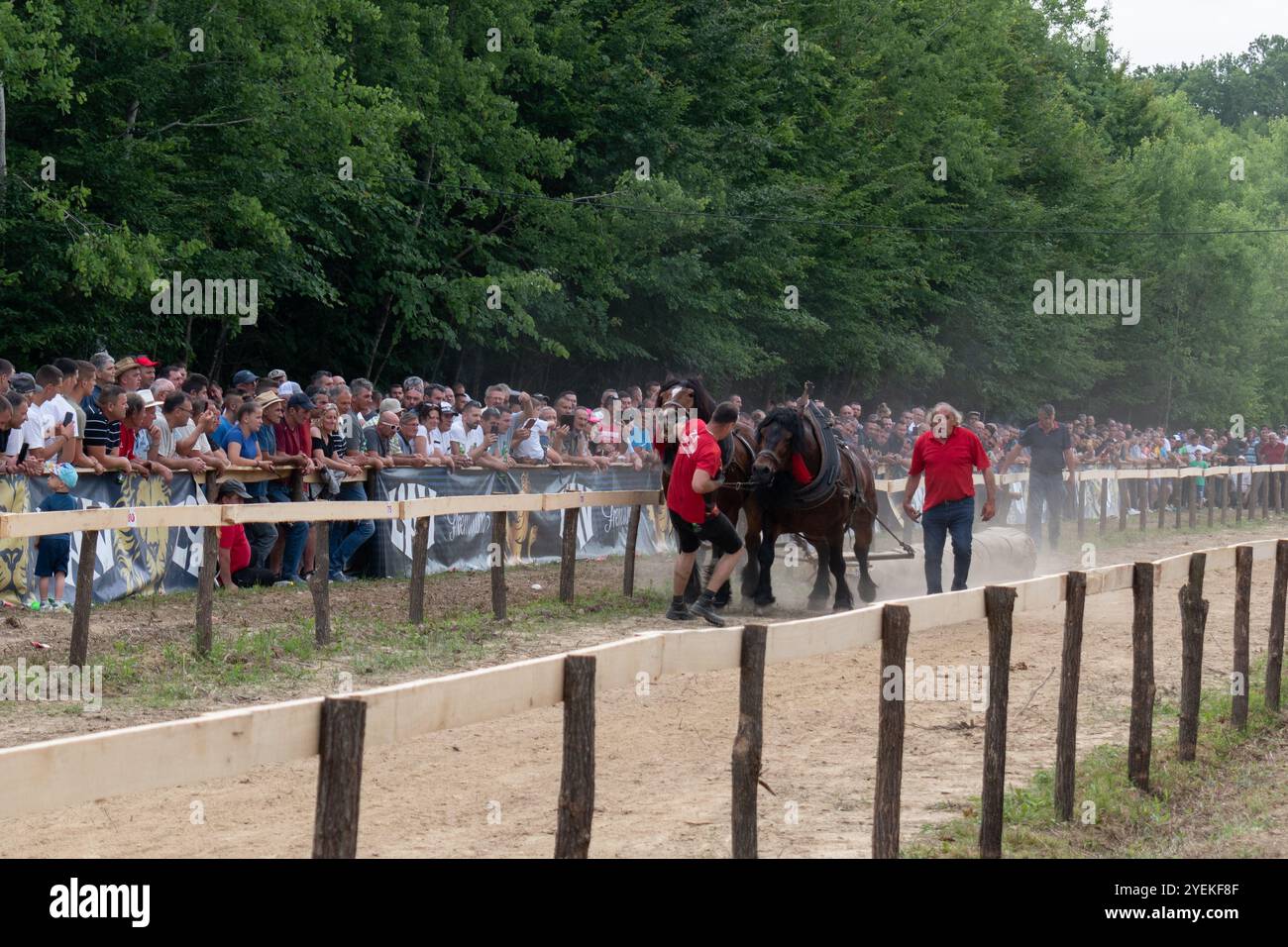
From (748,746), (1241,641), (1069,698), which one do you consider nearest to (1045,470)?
(1241,641)

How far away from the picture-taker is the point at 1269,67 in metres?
112

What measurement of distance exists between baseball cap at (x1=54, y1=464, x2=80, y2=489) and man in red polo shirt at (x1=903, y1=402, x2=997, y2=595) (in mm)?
6503

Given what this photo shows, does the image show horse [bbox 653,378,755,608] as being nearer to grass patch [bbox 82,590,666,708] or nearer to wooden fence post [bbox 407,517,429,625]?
grass patch [bbox 82,590,666,708]

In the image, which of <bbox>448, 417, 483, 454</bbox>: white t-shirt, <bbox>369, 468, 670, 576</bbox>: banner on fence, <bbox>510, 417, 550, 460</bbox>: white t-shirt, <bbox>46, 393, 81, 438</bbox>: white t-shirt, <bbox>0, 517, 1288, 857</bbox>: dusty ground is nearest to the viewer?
<bbox>0, 517, 1288, 857</bbox>: dusty ground

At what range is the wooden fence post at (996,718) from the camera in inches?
282

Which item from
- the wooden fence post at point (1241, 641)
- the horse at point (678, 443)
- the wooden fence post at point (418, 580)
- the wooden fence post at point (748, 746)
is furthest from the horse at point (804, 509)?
the wooden fence post at point (748, 746)

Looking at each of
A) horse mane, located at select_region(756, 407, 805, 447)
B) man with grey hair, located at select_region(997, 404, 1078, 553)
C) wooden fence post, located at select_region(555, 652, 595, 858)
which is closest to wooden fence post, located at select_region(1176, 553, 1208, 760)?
horse mane, located at select_region(756, 407, 805, 447)

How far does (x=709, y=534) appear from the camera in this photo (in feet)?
44.7

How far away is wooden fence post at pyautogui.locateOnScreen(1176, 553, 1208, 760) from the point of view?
9.47 metres

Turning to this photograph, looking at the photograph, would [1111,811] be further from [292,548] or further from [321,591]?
[292,548]

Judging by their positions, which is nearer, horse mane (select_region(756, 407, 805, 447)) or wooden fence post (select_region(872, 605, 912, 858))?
wooden fence post (select_region(872, 605, 912, 858))

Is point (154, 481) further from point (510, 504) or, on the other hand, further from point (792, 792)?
point (792, 792)
